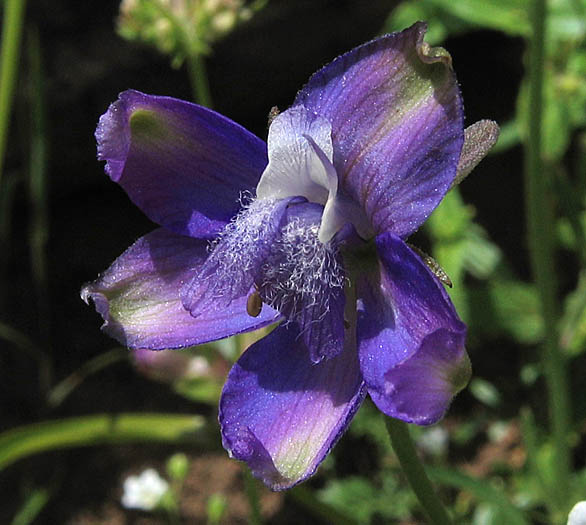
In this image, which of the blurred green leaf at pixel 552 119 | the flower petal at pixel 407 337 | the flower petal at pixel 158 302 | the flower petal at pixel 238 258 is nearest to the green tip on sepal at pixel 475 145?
the flower petal at pixel 407 337

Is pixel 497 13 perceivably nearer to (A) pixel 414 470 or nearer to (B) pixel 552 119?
(B) pixel 552 119

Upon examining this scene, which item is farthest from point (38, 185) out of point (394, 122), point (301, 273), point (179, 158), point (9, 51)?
point (394, 122)

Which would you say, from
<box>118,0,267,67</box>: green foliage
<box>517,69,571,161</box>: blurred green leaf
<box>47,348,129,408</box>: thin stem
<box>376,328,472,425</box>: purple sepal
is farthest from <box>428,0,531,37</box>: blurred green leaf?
<box>376,328,472,425</box>: purple sepal

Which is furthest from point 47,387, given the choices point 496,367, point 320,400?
point 320,400

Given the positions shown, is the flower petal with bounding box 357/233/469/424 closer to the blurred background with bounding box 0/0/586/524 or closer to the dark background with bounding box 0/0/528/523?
the blurred background with bounding box 0/0/586/524

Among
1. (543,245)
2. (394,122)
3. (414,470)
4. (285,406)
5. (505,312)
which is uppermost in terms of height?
(394,122)

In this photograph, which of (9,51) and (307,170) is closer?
(307,170)

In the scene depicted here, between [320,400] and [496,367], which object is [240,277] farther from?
[496,367]
